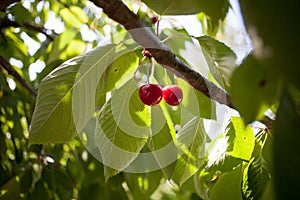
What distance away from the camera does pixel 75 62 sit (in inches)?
36.4

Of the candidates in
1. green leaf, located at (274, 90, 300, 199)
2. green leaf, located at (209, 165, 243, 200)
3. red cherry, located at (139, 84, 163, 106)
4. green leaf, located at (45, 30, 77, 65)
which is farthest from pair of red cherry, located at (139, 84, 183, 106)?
green leaf, located at (274, 90, 300, 199)

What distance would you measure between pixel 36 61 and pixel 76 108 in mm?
854

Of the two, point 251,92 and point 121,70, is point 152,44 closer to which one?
point 121,70

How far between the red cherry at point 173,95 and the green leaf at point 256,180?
0.74 feet

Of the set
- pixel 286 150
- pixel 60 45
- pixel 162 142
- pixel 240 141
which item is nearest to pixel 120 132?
pixel 162 142

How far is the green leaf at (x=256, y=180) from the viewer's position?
2.66 feet

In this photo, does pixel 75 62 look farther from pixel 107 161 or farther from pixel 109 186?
pixel 109 186

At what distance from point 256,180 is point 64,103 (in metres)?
0.41

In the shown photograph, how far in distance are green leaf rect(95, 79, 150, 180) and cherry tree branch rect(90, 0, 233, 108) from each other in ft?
0.71

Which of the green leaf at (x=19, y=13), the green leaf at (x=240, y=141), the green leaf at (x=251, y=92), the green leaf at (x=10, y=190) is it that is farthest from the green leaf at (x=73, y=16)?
the green leaf at (x=251, y=92)

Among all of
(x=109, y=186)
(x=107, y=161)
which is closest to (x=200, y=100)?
(x=107, y=161)

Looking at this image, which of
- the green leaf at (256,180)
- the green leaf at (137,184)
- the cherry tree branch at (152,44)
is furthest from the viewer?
the green leaf at (137,184)

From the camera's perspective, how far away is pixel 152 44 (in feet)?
2.42

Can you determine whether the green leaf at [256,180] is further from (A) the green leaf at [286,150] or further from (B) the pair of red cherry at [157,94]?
(A) the green leaf at [286,150]
